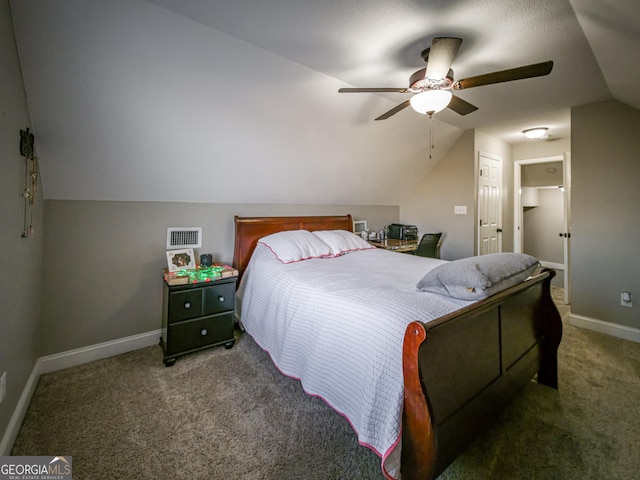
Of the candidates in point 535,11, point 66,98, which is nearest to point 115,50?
point 66,98

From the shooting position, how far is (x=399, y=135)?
11.5ft

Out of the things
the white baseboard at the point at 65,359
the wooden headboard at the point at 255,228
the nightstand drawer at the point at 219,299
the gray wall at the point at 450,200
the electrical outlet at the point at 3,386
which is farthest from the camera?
the gray wall at the point at 450,200

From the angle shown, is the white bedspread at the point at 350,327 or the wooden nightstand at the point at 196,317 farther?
the wooden nightstand at the point at 196,317

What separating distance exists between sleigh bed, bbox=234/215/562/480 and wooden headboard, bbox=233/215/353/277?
649 millimetres

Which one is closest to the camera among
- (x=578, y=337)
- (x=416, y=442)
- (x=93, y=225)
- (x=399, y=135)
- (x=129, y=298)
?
(x=416, y=442)

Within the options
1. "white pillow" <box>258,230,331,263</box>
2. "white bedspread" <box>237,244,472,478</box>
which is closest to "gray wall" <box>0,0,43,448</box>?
"white bedspread" <box>237,244,472,478</box>

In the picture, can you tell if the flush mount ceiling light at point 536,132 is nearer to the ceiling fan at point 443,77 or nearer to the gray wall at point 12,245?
the ceiling fan at point 443,77

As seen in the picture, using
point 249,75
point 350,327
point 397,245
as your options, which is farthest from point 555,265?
point 249,75

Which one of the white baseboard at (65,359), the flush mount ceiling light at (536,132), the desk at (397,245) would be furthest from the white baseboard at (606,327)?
the white baseboard at (65,359)

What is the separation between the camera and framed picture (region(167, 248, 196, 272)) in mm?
2555

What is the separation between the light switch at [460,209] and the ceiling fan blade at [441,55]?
8.95 feet

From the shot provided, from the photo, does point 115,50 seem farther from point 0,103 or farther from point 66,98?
point 0,103

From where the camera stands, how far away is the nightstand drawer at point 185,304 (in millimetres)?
2303

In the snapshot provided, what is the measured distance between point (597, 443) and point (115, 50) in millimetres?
3595
